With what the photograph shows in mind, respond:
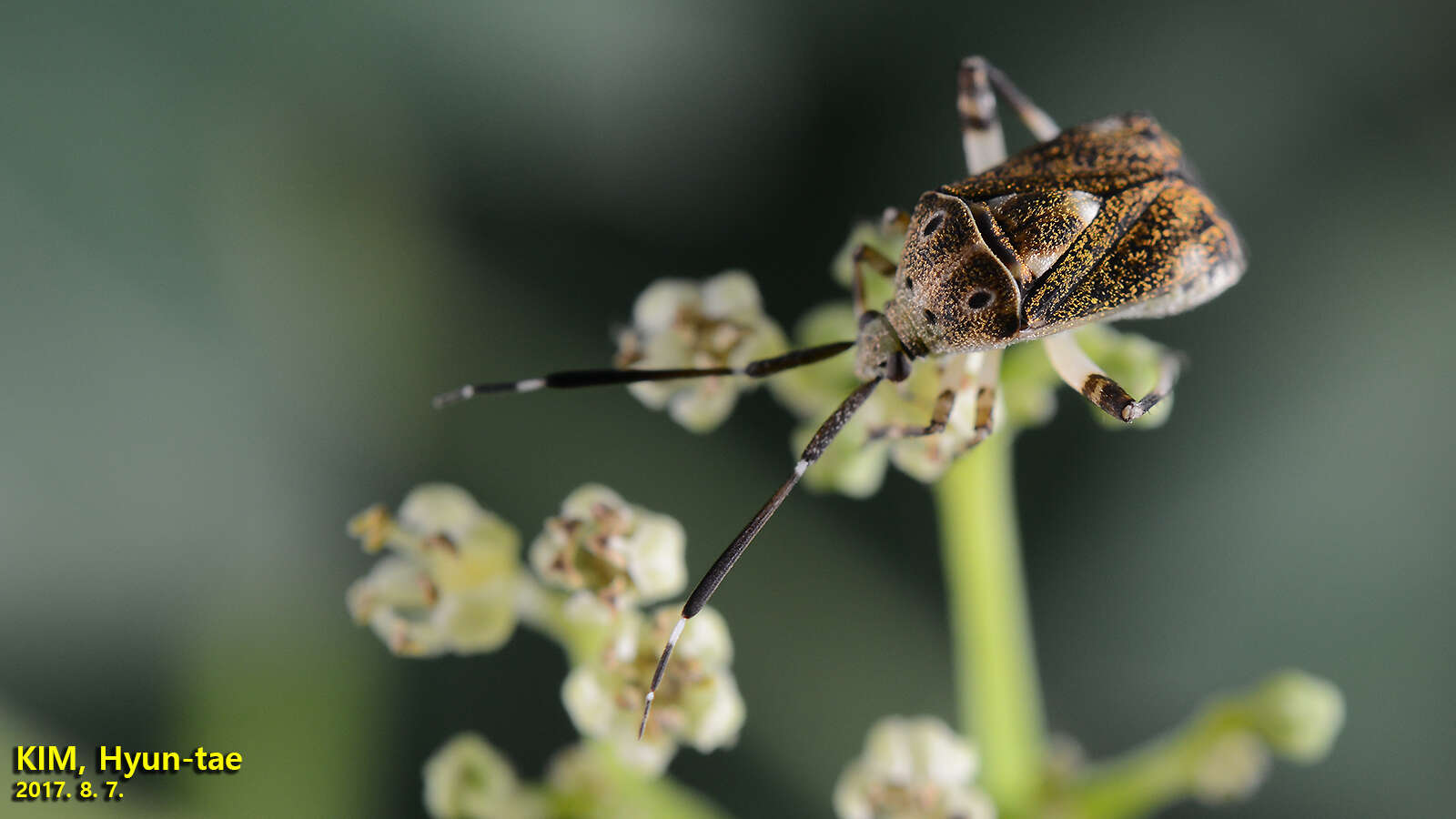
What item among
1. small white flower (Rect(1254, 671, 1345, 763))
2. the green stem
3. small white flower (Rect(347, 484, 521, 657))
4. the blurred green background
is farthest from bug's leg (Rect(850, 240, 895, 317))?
small white flower (Rect(1254, 671, 1345, 763))

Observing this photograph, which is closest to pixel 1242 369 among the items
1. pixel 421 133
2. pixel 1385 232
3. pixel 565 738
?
pixel 1385 232

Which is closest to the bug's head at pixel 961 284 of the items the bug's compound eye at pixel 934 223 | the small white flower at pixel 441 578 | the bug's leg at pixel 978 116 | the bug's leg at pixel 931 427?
the bug's compound eye at pixel 934 223

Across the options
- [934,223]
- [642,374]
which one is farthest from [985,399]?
[642,374]

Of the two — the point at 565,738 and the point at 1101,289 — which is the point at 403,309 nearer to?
the point at 565,738

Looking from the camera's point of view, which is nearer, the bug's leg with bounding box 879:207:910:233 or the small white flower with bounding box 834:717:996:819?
the small white flower with bounding box 834:717:996:819

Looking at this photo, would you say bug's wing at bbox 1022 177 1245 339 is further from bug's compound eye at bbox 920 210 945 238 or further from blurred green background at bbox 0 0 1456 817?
blurred green background at bbox 0 0 1456 817
